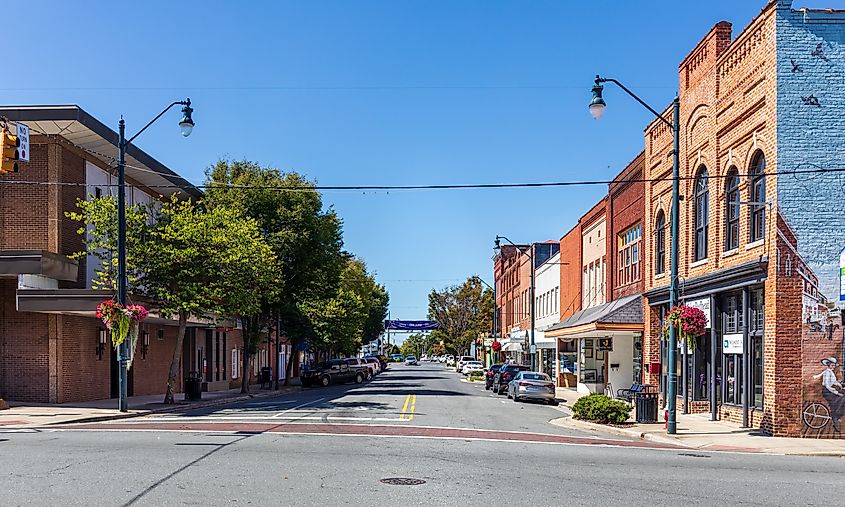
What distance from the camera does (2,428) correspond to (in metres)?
21.0

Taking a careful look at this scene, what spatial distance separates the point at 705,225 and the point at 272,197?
2283 centimetres

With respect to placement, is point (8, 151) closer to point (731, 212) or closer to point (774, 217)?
point (774, 217)

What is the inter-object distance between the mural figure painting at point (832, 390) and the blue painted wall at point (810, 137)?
1789 mm

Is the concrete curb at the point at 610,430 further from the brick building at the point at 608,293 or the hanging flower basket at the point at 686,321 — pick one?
the brick building at the point at 608,293

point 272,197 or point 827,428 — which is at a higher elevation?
point 272,197

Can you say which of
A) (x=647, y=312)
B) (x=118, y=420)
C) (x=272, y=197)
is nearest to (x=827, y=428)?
(x=647, y=312)

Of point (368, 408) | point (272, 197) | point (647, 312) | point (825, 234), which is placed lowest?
point (368, 408)

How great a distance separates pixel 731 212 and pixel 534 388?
14858 mm

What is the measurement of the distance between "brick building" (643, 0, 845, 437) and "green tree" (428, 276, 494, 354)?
283ft

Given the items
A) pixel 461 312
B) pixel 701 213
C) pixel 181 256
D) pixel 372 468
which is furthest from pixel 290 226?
pixel 461 312

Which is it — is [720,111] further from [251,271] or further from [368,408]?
[251,271]

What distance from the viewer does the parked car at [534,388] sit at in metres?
36.9

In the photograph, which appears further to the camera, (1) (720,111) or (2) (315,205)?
(2) (315,205)

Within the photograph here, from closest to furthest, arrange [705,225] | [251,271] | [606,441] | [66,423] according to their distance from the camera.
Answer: [606,441] → [66,423] → [705,225] → [251,271]
